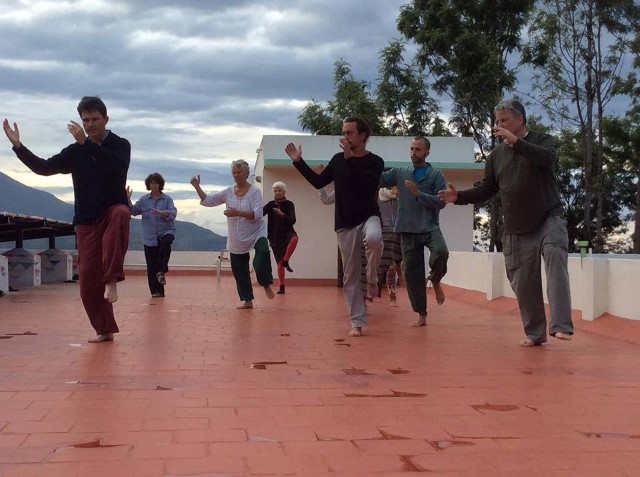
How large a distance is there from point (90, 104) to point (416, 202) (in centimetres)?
344

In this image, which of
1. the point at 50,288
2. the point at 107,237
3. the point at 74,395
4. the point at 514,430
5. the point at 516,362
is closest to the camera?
the point at 514,430

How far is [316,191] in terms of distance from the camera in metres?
19.6

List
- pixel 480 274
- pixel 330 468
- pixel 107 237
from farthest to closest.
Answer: pixel 480 274 < pixel 107 237 < pixel 330 468

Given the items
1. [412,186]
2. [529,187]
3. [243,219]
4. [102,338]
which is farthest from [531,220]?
[243,219]

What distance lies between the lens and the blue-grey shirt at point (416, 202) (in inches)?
350

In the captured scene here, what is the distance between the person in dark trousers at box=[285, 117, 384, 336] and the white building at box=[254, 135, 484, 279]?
1108 centimetres

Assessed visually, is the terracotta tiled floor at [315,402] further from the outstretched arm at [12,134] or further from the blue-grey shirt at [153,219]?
the blue-grey shirt at [153,219]

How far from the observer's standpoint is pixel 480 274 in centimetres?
1327

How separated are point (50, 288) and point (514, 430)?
13.7 m

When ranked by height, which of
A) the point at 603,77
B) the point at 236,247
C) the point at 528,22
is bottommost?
the point at 236,247

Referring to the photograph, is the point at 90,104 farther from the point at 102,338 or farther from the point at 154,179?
the point at 154,179

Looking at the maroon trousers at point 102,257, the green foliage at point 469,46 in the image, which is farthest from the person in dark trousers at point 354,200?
the green foliage at point 469,46

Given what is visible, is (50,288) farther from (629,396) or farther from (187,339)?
(629,396)

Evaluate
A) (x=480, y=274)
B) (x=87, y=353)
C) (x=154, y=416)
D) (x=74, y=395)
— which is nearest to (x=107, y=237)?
(x=87, y=353)
